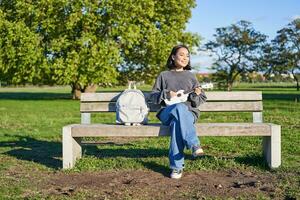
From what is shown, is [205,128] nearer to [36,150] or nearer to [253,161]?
[253,161]

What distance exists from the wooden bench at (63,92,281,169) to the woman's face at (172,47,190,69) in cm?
72

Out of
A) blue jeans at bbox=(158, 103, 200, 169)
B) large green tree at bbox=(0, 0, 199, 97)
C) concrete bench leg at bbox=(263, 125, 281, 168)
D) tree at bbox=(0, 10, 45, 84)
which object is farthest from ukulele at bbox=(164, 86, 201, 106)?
tree at bbox=(0, 10, 45, 84)

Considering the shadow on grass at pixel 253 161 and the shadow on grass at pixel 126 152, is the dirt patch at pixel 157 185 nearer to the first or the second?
the shadow on grass at pixel 253 161

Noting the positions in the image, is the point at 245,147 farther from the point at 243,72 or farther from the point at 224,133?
the point at 243,72

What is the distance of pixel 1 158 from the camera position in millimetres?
7047

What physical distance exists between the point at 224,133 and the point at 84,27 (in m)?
24.7

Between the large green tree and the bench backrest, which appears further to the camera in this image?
the large green tree

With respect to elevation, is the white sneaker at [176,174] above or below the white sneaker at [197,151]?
below

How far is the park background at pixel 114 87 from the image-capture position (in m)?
5.26

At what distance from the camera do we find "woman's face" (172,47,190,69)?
6.11m

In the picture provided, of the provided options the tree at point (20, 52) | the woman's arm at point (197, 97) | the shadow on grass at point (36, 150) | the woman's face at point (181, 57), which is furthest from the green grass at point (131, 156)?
the tree at point (20, 52)

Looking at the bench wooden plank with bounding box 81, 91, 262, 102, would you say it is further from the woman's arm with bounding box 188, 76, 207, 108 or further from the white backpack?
the woman's arm with bounding box 188, 76, 207, 108

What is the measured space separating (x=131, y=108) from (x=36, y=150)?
2620 millimetres

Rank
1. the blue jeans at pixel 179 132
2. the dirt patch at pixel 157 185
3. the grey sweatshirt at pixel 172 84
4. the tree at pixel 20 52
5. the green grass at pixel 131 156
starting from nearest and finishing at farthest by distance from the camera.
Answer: the dirt patch at pixel 157 185 < the blue jeans at pixel 179 132 < the green grass at pixel 131 156 < the grey sweatshirt at pixel 172 84 < the tree at pixel 20 52
